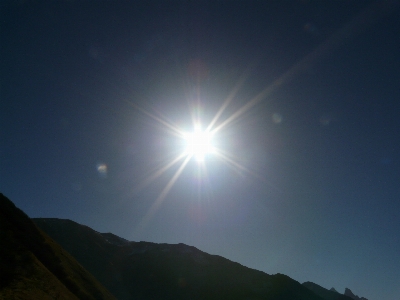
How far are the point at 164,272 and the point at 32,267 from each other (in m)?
81.9

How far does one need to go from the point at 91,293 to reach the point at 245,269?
90.2m

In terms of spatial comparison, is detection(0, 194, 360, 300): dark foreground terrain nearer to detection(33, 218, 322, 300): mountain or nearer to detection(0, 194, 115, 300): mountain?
detection(33, 218, 322, 300): mountain

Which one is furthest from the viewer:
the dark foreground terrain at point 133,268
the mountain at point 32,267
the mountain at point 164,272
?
the mountain at point 164,272

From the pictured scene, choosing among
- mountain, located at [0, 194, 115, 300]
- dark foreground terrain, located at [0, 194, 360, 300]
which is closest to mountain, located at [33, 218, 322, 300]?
dark foreground terrain, located at [0, 194, 360, 300]

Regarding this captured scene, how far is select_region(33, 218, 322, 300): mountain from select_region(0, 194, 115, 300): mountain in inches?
1799

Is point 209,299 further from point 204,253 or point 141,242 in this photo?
point 141,242

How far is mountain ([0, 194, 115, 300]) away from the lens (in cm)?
2964

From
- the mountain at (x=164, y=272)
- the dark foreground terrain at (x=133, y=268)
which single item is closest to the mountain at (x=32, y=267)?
the dark foreground terrain at (x=133, y=268)

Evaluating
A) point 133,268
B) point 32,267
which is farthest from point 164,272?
point 32,267

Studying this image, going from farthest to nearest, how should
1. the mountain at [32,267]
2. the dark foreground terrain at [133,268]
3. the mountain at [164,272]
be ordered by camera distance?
the mountain at [164,272] < the dark foreground terrain at [133,268] < the mountain at [32,267]

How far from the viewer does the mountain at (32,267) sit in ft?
97.3

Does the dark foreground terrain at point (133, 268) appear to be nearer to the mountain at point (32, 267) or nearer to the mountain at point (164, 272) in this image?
the mountain at point (164, 272)

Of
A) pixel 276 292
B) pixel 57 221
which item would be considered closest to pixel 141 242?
pixel 57 221

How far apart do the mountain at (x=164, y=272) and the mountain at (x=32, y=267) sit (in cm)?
4569
